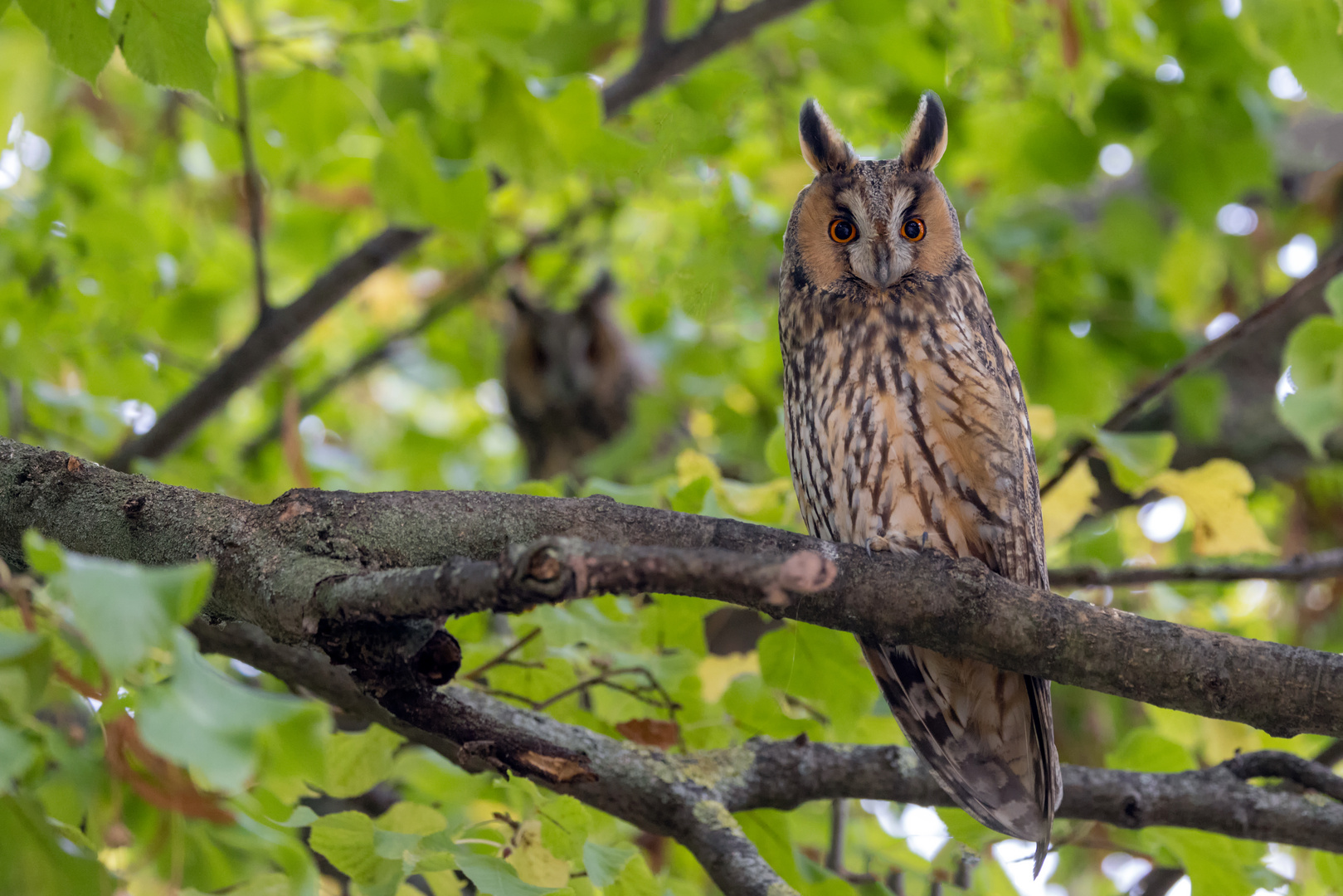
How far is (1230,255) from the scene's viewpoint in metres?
4.58

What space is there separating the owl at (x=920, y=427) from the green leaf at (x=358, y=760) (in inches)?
43.9

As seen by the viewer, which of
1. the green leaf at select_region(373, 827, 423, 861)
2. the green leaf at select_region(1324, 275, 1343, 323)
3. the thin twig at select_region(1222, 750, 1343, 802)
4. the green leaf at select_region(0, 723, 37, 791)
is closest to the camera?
the green leaf at select_region(0, 723, 37, 791)

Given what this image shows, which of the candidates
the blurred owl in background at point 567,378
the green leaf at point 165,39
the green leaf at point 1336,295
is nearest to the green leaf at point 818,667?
the green leaf at point 1336,295

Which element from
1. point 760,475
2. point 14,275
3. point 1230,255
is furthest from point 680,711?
point 1230,255

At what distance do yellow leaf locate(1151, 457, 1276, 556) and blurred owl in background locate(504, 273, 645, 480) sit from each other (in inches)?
111

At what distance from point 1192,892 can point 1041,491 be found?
1008mm

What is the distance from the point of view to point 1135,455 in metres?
2.63

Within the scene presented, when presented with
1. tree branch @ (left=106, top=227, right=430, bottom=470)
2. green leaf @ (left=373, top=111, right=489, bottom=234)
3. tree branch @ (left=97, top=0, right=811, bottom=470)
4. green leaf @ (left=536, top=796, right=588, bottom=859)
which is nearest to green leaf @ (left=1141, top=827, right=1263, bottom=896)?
green leaf @ (left=536, top=796, right=588, bottom=859)

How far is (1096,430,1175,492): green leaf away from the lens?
2.55 m

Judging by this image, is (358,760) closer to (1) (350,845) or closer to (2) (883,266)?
(1) (350,845)

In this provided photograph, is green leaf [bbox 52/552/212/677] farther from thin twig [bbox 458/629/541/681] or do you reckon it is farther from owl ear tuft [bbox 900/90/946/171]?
owl ear tuft [bbox 900/90/946/171]

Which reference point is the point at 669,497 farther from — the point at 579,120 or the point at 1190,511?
the point at 1190,511

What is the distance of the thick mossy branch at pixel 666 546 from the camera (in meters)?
1.57

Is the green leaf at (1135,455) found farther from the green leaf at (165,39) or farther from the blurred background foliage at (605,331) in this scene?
the green leaf at (165,39)
